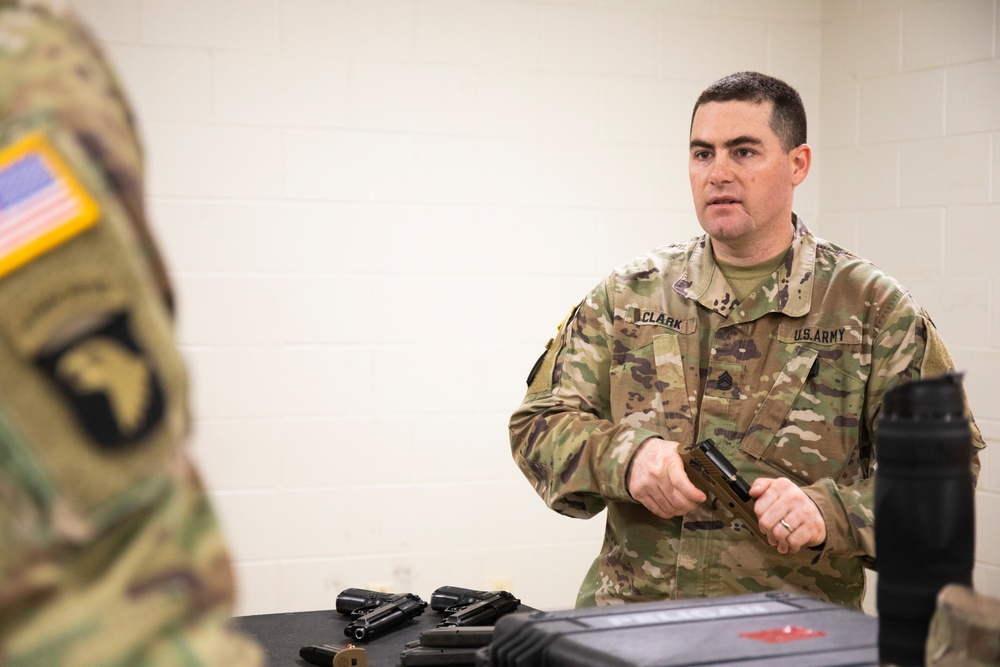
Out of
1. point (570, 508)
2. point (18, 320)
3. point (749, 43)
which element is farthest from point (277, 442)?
point (18, 320)

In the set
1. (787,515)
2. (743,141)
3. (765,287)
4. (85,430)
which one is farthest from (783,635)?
(743,141)

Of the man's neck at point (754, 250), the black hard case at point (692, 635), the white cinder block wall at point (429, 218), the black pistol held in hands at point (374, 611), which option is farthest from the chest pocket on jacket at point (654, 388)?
the white cinder block wall at point (429, 218)

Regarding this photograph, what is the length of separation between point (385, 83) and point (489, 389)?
1051mm

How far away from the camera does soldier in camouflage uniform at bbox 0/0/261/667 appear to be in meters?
0.58

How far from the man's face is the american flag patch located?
180 cm

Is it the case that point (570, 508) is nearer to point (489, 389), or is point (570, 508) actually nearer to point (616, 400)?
point (616, 400)

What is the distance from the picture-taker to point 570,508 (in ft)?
7.05

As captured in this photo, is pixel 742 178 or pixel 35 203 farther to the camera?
pixel 742 178

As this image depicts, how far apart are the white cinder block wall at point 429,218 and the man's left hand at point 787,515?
1.83 meters

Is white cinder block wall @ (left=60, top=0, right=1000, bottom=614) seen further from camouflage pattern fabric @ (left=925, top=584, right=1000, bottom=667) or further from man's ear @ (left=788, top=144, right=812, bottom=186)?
camouflage pattern fabric @ (left=925, top=584, right=1000, bottom=667)

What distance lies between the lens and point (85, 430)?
0.59 meters

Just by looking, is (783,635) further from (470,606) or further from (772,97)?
(772,97)

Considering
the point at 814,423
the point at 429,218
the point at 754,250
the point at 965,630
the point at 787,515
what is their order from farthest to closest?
the point at 429,218 → the point at 754,250 → the point at 814,423 → the point at 787,515 → the point at 965,630

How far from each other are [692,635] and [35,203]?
695mm
